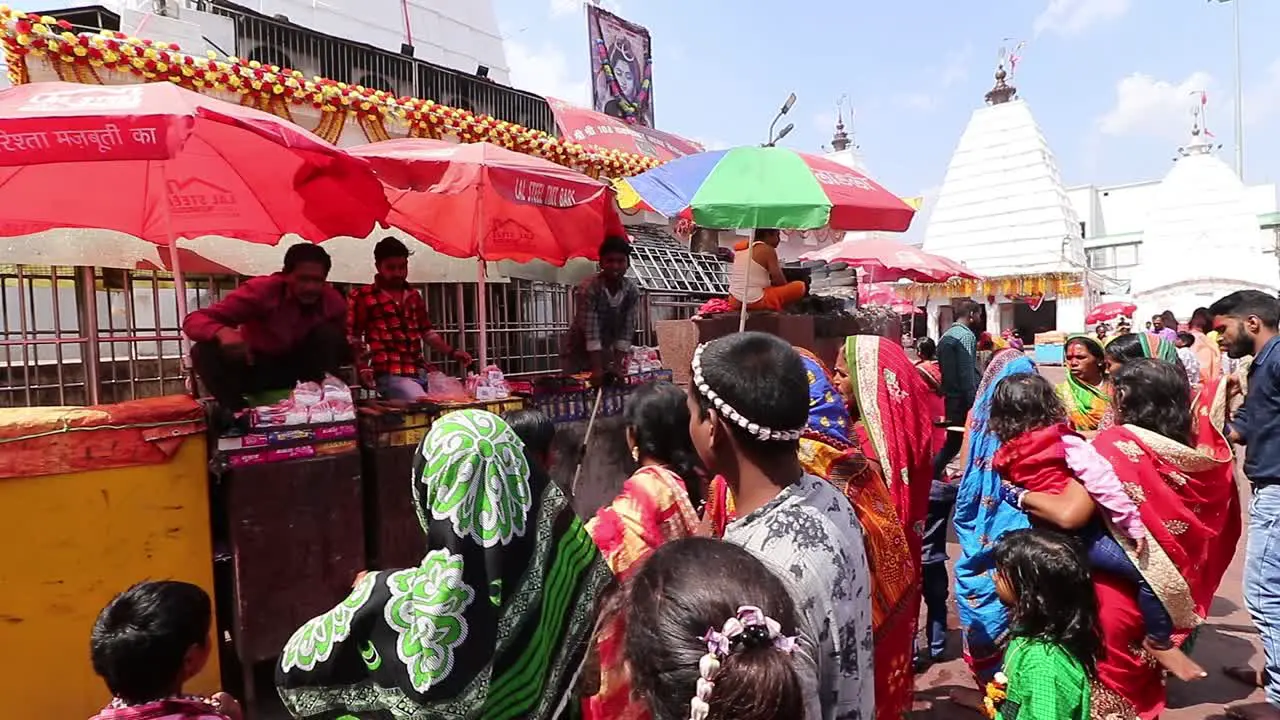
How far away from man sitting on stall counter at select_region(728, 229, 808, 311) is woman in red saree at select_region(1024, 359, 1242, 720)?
2388 millimetres

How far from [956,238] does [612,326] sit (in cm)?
2618

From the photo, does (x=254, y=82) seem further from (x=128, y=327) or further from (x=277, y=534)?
(x=277, y=534)

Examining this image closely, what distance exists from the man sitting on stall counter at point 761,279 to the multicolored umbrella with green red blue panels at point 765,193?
16.7 inches

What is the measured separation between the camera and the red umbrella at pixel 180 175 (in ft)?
10.4

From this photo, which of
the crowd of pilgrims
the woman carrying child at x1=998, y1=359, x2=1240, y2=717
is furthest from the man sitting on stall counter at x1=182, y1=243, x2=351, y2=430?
the woman carrying child at x1=998, y1=359, x2=1240, y2=717

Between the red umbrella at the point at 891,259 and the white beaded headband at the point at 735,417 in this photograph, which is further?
the red umbrella at the point at 891,259

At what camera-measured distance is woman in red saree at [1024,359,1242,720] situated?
108 inches

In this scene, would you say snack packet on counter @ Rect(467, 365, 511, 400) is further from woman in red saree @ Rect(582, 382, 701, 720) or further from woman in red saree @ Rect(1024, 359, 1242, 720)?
woman in red saree @ Rect(1024, 359, 1242, 720)

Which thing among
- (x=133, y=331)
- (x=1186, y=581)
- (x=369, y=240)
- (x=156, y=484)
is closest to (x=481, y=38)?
(x=369, y=240)

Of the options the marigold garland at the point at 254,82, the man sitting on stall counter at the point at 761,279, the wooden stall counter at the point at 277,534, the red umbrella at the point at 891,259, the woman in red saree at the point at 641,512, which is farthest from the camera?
the red umbrella at the point at 891,259

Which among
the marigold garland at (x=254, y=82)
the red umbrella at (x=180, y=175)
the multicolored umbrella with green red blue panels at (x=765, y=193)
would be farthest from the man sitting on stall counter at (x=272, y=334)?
the marigold garland at (x=254, y=82)

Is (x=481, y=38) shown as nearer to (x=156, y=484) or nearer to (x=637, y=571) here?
(x=156, y=484)

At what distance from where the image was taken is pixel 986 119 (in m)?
29.3

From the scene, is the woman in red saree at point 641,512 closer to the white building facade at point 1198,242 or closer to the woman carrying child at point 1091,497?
the woman carrying child at point 1091,497
